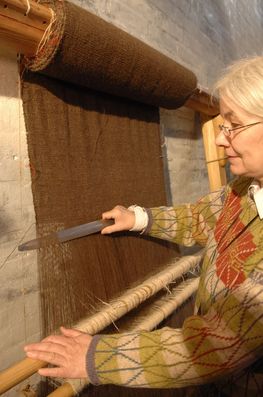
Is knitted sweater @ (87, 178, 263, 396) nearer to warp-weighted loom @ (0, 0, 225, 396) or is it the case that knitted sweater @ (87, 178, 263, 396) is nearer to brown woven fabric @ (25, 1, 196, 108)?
warp-weighted loom @ (0, 0, 225, 396)

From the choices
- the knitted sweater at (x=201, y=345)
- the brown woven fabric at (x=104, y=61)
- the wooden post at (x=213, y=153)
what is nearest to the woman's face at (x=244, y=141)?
the knitted sweater at (x=201, y=345)

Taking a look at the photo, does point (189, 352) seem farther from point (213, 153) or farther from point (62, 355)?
point (213, 153)

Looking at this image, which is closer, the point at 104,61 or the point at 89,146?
the point at 104,61

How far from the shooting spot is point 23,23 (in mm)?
645

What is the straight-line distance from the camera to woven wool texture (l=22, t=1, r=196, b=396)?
75 cm

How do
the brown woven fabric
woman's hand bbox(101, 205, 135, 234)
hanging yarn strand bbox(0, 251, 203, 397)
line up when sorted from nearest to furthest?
hanging yarn strand bbox(0, 251, 203, 397)
the brown woven fabric
woman's hand bbox(101, 205, 135, 234)

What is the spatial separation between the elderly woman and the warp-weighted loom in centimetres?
9

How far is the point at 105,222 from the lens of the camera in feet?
2.98

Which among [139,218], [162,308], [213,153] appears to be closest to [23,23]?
[139,218]

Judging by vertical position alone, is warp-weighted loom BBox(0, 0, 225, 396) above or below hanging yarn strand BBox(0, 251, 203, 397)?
above

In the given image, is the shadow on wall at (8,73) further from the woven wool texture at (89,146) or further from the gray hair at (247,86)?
the gray hair at (247,86)

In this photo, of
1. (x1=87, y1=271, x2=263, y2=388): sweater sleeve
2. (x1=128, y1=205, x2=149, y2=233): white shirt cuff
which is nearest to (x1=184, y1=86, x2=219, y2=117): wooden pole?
(x1=128, y1=205, x2=149, y2=233): white shirt cuff

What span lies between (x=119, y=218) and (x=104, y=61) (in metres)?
0.41

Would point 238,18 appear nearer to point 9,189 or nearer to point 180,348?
point 9,189
